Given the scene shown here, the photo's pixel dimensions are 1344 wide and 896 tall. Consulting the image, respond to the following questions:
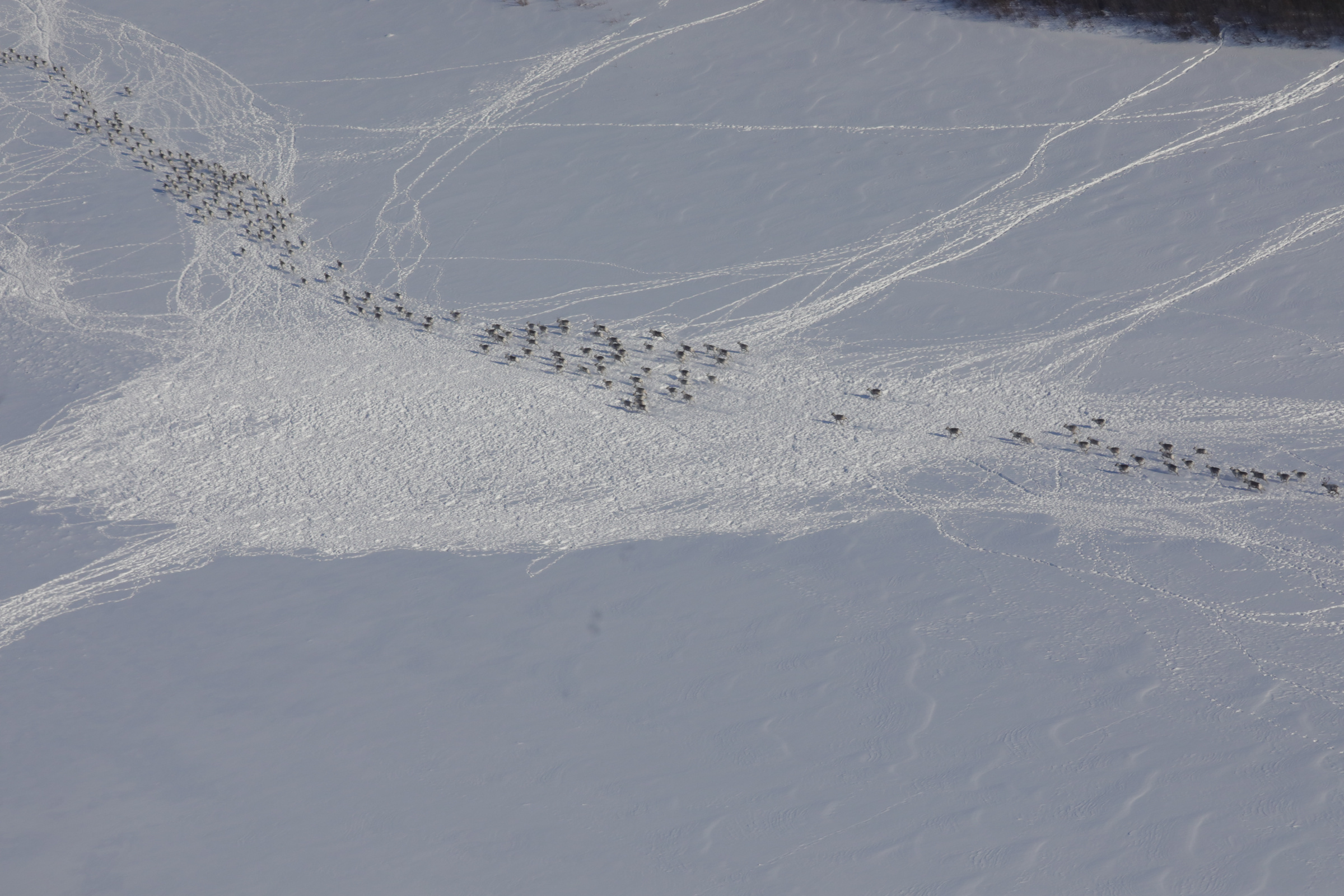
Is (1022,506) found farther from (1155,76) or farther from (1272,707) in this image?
(1155,76)

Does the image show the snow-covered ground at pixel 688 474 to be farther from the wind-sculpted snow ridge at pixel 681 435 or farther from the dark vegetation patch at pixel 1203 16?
the dark vegetation patch at pixel 1203 16

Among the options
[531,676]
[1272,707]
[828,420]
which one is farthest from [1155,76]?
[531,676]

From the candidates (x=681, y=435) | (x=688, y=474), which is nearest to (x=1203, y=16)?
(x=681, y=435)

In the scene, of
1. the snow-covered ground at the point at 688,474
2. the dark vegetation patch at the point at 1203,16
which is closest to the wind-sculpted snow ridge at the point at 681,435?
the snow-covered ground at the point at 688,474

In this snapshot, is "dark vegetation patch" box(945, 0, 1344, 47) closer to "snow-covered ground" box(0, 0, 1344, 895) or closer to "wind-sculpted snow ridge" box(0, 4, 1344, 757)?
"snow-covered ground" box(0, 0, 1344, 895)

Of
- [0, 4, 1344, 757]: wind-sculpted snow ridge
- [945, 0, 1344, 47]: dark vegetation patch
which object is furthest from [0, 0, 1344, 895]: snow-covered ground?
[945, 0, 1344, 47]: dark vegetation patch
